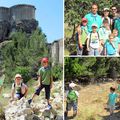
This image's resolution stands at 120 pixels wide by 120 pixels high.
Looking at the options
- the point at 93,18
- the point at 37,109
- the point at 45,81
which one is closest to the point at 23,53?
the point at 45,81

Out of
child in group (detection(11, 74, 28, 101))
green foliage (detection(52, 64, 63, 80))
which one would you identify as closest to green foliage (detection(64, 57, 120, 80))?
green foliage (detection(52, 64, 63, 80))

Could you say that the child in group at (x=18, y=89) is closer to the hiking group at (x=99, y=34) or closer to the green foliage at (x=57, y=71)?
the green foliage at (x=57, y=71)

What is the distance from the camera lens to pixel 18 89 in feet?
16.8

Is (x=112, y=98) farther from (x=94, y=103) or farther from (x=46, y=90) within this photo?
(x=46, y=90)

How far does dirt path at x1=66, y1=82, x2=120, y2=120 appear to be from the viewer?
5.05 metres

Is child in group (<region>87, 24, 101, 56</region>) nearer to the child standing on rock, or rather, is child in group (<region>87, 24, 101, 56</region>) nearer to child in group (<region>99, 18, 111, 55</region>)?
child in group (<region>99, 18, 111, 55</region>)

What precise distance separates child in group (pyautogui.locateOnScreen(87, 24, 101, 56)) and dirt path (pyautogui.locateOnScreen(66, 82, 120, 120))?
14.3 inches

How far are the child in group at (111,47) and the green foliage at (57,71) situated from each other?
1.68ft

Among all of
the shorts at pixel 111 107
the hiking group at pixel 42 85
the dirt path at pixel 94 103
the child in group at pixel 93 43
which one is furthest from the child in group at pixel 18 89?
the shorts at pixel 111 107

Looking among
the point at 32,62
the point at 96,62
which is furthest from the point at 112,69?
the point at 32,62

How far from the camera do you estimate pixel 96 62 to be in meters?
5.07

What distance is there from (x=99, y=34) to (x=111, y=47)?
Answer: 0.19 meters

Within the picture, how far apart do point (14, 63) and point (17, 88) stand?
27 cm

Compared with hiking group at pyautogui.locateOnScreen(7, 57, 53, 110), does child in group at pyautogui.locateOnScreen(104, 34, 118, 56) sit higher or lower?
higher
